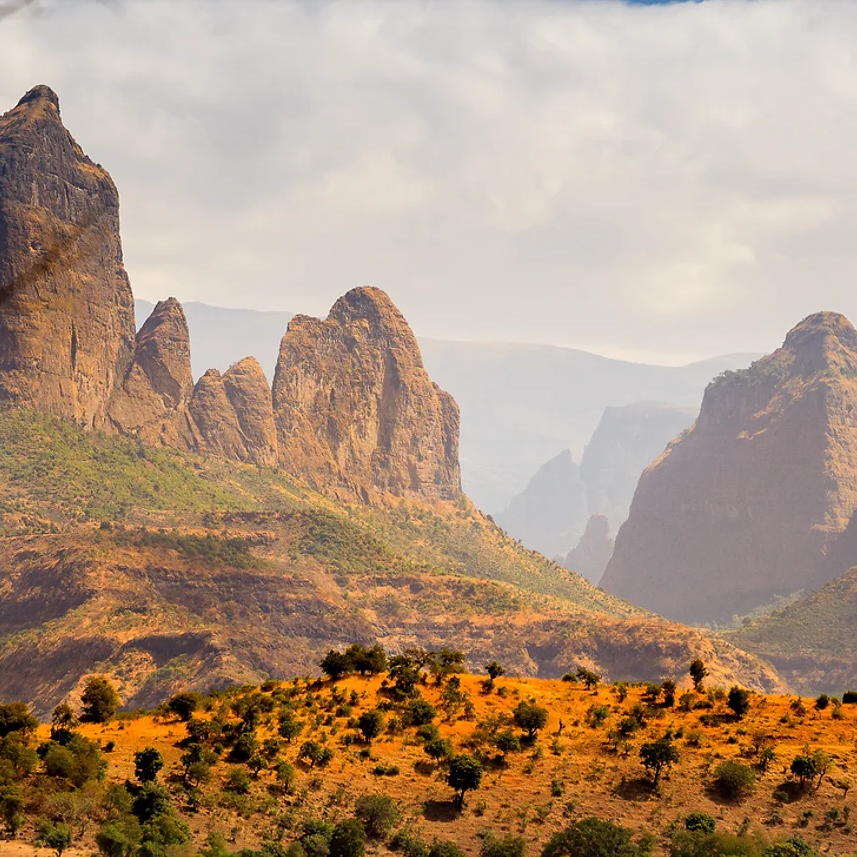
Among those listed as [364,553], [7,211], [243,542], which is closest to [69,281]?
[7,211]

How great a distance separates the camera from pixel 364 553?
6757 inches

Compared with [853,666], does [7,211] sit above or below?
above

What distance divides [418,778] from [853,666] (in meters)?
147

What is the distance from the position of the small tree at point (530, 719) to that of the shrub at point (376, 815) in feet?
38.7

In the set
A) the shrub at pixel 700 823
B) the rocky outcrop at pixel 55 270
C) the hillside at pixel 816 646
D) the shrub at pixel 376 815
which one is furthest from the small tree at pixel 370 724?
the hillside at pixel 816 646

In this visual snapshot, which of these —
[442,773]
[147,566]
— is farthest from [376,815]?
[147,566]

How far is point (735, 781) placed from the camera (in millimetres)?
50594

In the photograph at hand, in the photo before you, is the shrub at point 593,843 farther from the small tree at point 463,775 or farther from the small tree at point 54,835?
the small tree at point 54,835

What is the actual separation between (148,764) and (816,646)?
555 ft

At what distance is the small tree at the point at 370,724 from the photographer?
2183 inches

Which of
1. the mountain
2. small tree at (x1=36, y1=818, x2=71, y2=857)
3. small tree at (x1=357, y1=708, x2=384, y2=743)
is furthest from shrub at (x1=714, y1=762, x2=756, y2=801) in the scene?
the mountain

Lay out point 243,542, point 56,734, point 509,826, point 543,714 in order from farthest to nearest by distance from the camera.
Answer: point 243,542 < point 543,714 < point 56,734 < point 509,826

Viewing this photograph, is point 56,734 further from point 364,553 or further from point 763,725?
point 364,553

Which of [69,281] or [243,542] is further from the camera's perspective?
[69,281]
